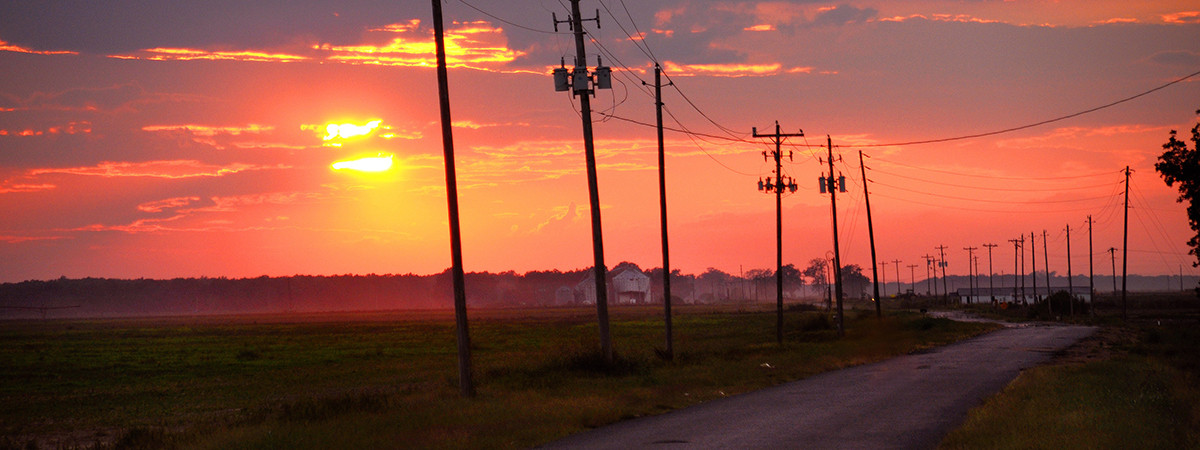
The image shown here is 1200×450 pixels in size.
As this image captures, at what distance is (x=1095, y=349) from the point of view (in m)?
46.0

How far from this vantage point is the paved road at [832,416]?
54.9 feet

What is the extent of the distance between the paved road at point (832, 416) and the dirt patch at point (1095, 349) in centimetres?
562

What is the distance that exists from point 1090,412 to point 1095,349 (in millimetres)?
30980

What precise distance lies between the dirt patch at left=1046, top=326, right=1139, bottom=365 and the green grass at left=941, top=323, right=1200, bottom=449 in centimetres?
627

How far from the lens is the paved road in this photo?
16734 millimetres

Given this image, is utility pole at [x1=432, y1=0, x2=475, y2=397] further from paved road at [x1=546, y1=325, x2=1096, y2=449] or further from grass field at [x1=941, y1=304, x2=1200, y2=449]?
grass field at [x1=941, y1=304, x2=1200, y2=449]

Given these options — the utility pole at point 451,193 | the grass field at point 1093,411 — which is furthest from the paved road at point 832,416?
the utility pole at point 451,193

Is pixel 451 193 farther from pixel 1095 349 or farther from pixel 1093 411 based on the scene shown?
pixel 1095 349

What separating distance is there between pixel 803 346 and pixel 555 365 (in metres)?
22.0

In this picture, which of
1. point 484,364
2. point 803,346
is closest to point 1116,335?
point 803,346

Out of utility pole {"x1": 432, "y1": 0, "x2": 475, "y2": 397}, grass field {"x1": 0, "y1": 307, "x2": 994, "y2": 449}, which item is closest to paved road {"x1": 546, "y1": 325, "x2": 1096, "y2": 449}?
grass field {"x1": 0, "y1": 307, "x2": 994, "y2": 449}

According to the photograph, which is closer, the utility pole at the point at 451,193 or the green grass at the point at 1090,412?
the green grass at the point at 1090,412

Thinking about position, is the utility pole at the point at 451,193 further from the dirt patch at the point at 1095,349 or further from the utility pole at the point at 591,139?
the dirt patch at the point at 1095,349

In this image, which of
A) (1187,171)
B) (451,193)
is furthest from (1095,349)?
(451,193)
